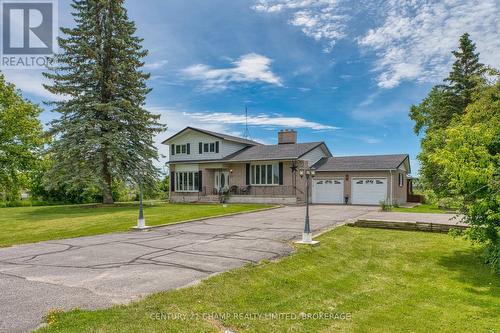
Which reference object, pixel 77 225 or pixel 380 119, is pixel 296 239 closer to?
pixel 77 225

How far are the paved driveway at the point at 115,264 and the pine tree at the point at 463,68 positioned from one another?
905 inches

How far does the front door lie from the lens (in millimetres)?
30875

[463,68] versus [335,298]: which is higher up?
[463,68]

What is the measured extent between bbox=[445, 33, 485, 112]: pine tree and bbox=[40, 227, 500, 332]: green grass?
74.3 feet

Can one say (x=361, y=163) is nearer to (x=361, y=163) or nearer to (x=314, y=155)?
(x=361, y=163)

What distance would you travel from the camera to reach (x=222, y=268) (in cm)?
741

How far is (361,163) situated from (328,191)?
3415mm

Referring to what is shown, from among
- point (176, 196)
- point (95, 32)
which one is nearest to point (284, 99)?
point (176, 196)

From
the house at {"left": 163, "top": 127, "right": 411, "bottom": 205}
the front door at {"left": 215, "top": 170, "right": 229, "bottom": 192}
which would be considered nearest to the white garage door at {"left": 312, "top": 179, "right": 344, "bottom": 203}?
the house at {"left": 163, "top": 127, "right": 411, "bottom": 205}

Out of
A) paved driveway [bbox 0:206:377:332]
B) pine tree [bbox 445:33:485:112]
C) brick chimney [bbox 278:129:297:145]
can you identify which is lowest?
paved driveway [bbox 0:206:377:332]

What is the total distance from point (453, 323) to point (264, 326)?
3.28 meters

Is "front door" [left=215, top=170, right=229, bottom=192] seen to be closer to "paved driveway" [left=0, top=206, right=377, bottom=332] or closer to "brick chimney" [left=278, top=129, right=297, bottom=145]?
"brick chimney" [left=278, top=129, right=297, bottom=145]

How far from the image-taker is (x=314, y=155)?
2905cm

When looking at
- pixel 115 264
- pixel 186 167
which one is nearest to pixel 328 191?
pixel 186 167
